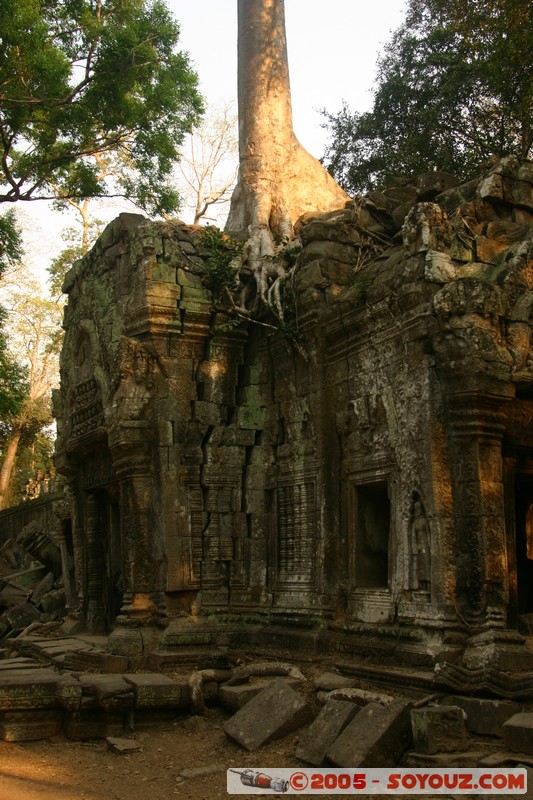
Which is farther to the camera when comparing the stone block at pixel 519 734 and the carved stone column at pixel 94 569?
the carved stone column at pixel 94 569

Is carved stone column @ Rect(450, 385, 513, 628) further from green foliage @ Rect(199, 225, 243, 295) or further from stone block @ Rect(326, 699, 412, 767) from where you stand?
green foliage @ Rect(199, 225, 243, 295)

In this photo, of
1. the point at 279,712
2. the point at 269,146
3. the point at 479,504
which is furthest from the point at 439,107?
the point at 279,712

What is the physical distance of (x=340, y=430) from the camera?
9.01 metres

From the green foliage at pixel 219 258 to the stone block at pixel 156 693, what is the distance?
179 inches

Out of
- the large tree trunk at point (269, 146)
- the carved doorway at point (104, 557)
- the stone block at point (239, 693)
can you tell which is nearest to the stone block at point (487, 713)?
the stone block at point (239, 693)

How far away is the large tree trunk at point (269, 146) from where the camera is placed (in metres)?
13.1

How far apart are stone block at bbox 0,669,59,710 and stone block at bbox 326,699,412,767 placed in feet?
9.53

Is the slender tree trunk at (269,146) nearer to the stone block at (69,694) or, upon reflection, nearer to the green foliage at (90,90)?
the green foliage at (90,90)

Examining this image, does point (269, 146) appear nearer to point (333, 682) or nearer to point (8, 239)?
point (8, 239)

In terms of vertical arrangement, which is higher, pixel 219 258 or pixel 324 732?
pixel 219 258

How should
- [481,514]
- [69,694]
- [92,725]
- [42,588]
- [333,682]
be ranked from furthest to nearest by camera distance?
[42,588]
[92,725]
[69,694]
[333,682]
[481,514]

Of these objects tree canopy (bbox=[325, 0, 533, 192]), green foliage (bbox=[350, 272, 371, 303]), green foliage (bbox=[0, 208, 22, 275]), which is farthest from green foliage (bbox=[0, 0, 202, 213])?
green foliage (bbox=[350, 272, 371, 303])

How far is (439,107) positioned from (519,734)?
13.3m

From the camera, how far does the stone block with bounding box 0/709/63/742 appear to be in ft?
24.9
